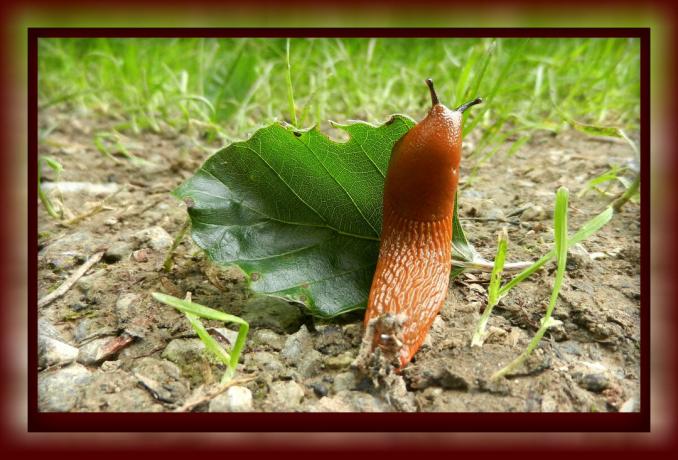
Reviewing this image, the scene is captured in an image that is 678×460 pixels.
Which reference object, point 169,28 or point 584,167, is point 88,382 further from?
point 584,167

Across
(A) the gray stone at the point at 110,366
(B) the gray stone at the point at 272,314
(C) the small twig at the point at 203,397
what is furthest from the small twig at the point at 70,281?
(C) the small twig at the point at 203,397

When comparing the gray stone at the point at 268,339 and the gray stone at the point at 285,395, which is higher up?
the gray stone at the point at 268,339

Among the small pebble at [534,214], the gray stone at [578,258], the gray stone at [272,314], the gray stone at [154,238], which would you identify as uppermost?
the small pebble at [534,214]

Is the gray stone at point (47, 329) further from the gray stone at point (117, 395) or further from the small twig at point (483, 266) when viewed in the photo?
the small twig at point (483, 266)

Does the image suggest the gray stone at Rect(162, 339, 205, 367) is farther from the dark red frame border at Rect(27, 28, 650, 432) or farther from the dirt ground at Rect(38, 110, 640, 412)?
the dark red frame border at Rect(27, 28, 650, 432)

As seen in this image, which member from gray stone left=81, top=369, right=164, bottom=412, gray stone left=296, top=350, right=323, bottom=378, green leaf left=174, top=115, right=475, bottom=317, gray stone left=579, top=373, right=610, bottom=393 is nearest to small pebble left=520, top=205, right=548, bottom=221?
green leaf left=174, top=115, right=475, bottom=317

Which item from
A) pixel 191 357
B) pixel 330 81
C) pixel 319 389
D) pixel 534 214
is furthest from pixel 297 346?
pixel 330 81

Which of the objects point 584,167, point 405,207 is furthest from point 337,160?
point 584,167
